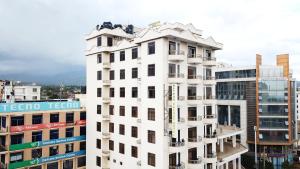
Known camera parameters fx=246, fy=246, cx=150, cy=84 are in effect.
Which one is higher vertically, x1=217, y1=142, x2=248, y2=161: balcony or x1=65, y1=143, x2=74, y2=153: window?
x1=65, y1=143, x2=74, y2=153: window

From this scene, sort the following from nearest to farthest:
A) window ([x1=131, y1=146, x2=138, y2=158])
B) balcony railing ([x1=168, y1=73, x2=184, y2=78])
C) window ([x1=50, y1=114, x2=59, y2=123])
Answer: balcony railing ([x1=168, y1=73, x2=184, y2=78])
window ([x1=131, y1=146, x2=138, y2=158])
window ([x1=50, y1=114, x2=59, y2=123])

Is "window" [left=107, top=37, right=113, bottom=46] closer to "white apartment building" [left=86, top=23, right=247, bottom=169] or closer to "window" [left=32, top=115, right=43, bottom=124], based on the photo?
"white apartment building" [left=86, top=23, right=247, bottom=169]

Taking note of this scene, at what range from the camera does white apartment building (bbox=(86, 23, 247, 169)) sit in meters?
35.8

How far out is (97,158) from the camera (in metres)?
48.3

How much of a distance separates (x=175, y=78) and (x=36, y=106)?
26895mm

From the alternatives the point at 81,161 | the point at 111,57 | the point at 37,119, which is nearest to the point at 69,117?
the point at 37,119

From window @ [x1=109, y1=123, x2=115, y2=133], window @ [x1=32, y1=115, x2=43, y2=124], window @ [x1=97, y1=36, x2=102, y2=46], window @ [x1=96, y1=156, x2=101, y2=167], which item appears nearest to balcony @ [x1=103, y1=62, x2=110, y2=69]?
window @ [x1=97, y1=36, x2=102, y2=46]

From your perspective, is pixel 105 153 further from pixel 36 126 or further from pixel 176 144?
pixel 176 144

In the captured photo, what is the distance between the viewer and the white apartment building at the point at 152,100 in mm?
35781

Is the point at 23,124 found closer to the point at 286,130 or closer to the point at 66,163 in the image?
the point at 66,163

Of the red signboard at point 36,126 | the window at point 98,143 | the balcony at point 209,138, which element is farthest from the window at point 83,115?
the balcony at point 209,138

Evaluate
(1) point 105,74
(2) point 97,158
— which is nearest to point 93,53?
(1) point 105,74

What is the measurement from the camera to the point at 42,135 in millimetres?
45812

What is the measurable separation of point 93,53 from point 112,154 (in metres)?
20.1
